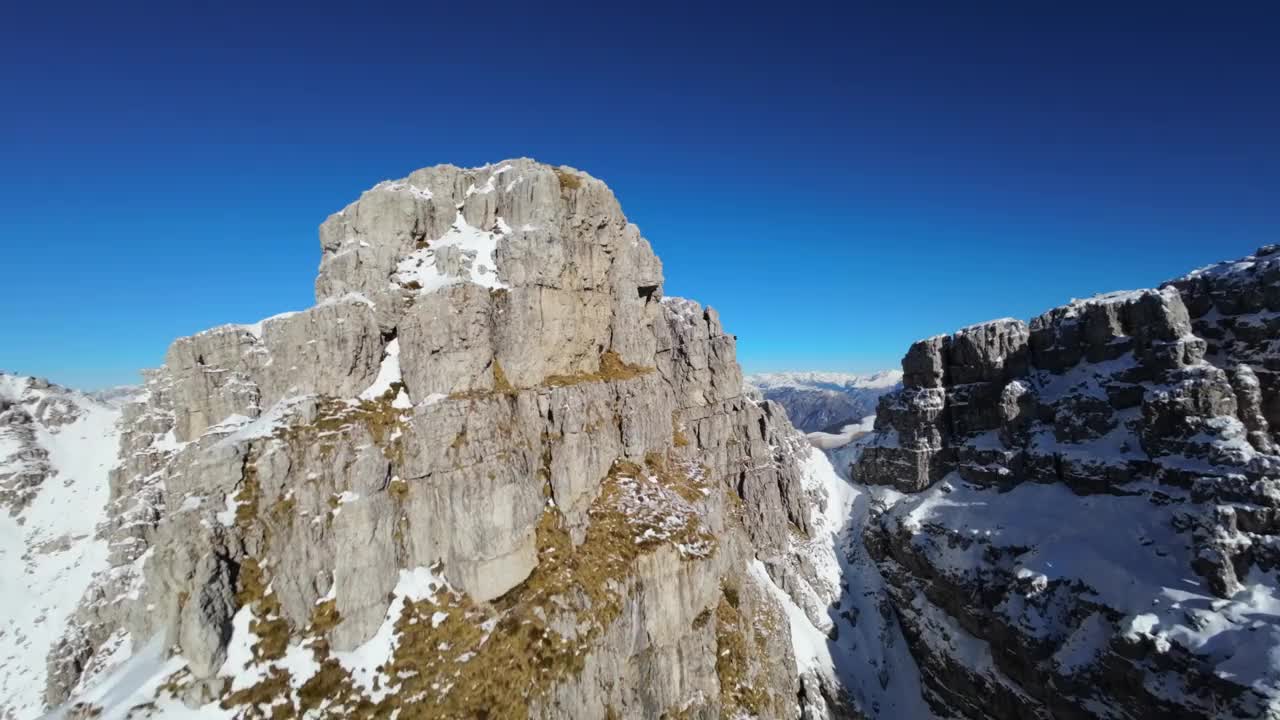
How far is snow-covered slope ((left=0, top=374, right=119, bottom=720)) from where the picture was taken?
57.2 metres

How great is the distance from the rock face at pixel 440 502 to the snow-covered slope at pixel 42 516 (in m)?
9.77

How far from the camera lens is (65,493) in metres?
74.8

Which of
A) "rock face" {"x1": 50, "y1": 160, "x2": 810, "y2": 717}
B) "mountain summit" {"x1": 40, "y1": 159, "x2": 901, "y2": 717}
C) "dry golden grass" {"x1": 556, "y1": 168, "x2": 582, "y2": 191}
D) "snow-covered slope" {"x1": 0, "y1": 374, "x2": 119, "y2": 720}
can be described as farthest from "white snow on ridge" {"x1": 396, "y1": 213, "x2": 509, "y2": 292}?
"snow-covered slope" {"x1": 0, "y1": 374, "x2": 119, "y2": 720}

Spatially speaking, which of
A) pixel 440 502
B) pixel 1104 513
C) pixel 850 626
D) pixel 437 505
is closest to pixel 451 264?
pixel 440 502

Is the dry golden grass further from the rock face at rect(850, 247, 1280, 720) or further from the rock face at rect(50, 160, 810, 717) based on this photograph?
the rock face at rect(850, 247, 1280, 720)

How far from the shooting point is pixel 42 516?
71812 millimetres

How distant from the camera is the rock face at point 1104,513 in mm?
47719

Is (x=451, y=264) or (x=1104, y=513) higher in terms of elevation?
(x=451, y=264)

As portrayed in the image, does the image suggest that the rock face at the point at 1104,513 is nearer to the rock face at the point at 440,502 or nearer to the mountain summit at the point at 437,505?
the mountain summit at the point at 437,505

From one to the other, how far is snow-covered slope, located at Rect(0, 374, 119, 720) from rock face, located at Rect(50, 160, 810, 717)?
977 cm

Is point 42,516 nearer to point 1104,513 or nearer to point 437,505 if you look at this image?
point 437,505

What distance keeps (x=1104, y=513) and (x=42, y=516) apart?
147624mm

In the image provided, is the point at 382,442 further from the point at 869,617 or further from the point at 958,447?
the point at 958,447

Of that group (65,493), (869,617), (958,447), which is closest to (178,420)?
(65,493)
